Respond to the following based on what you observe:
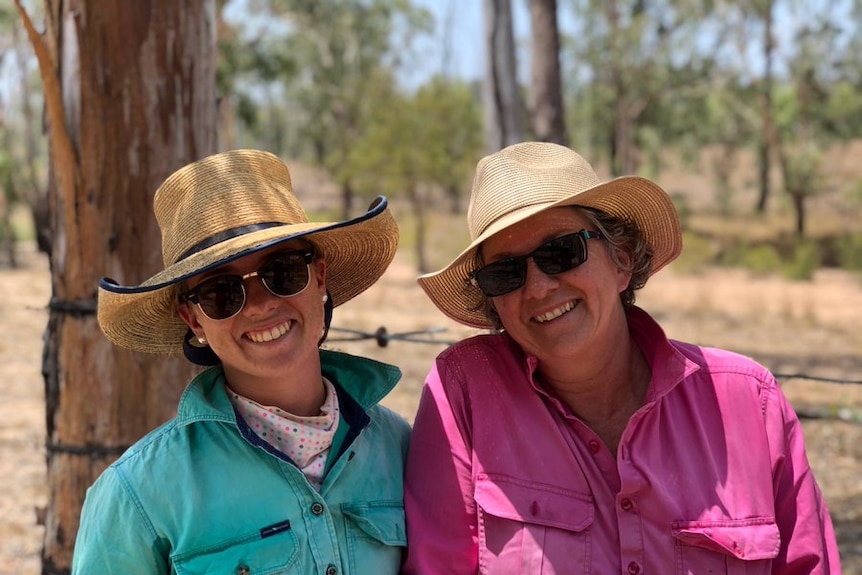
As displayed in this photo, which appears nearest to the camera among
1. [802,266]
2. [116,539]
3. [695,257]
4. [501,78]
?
[116,539]

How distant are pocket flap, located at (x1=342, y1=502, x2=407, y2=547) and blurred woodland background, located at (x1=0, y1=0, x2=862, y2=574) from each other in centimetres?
94

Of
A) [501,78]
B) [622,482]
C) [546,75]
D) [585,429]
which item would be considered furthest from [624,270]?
[546,75]

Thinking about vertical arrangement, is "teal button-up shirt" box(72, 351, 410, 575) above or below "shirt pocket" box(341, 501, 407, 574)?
above

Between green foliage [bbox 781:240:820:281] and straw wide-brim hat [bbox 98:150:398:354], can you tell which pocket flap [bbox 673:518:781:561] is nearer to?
straw wide-brim hat [bbox 98:150:398:354]

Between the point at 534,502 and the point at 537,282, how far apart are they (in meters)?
0.50

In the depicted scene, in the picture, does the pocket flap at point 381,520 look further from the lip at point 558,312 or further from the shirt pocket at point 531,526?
the lip at point 558,312

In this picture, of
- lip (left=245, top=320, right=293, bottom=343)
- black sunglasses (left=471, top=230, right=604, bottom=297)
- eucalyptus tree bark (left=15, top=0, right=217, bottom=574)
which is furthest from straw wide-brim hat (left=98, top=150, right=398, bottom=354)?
eucalyptus tree bark (left=15, top=0, right=217, bottom=574)

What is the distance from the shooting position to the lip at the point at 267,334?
71.9 inches

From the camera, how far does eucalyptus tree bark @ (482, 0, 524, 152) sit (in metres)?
8.62

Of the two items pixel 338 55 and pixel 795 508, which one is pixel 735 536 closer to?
pixel 795 508

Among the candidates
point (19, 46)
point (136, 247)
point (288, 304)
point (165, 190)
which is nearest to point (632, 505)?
point (288, 304)

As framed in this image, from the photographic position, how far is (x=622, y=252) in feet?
7.41

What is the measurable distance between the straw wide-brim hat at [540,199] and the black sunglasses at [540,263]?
79mm

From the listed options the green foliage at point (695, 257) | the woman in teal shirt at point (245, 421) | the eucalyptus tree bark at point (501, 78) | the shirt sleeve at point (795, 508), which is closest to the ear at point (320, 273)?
the woman in teal shirt at point (245, 421)
